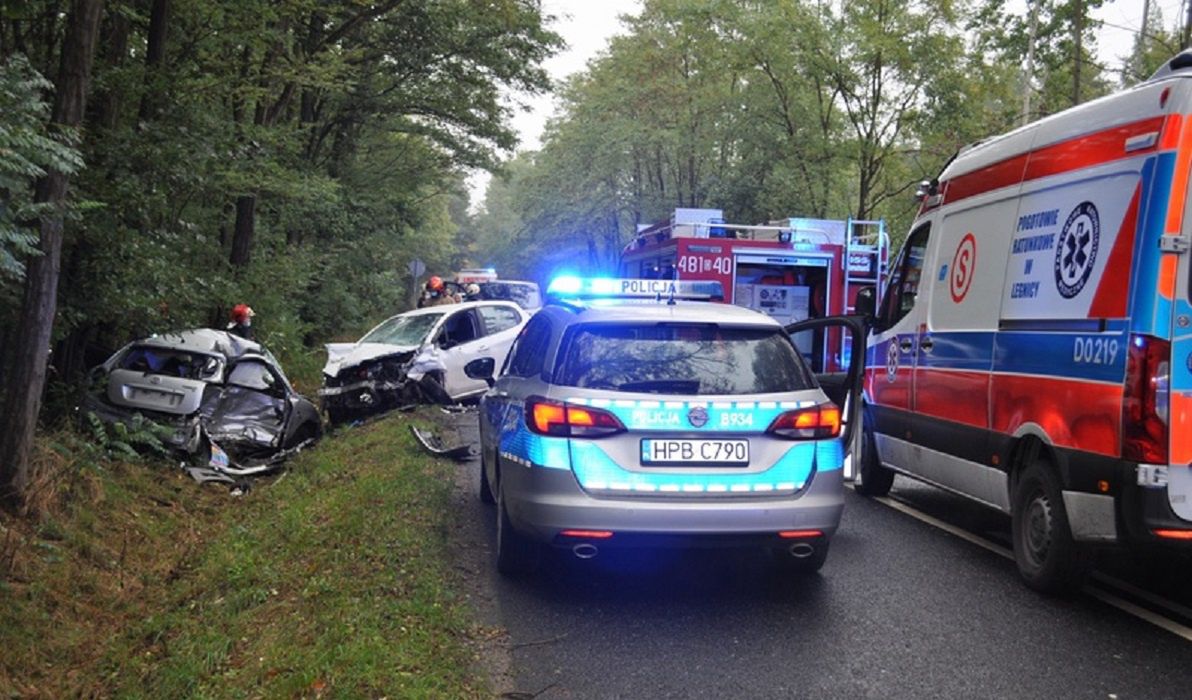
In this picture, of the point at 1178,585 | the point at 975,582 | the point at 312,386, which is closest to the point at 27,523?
the point at 975,582

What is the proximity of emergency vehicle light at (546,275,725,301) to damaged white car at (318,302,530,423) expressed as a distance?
6.08 m

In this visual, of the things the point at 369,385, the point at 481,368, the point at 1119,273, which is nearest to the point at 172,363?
the point at 369,385

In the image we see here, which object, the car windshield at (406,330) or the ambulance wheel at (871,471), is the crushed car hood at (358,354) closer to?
the car windshield at (406,330)

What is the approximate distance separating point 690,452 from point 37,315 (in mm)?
5017

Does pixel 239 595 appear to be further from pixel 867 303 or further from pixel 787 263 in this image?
pixel 787 263

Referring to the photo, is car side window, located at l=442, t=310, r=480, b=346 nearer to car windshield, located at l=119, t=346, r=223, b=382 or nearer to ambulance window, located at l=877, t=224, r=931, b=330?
car windshield, located at l=119, t=346, r=223, b=382

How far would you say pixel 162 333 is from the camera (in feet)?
31.8

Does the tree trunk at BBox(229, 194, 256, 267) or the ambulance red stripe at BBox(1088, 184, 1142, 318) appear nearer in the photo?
the ambulance red stripe at BBox(1088, 184, 1142, 318)

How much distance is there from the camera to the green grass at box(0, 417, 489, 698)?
13.6 feet

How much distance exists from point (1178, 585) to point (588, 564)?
141 inches

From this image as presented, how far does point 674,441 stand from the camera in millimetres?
4926

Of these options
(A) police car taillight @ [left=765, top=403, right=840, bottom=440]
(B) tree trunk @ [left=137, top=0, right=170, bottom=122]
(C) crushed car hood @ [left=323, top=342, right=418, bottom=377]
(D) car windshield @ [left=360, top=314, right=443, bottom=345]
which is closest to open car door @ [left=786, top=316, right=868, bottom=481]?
(A) police car taillight @ [left=765, top=403, right=840, bottom=440]

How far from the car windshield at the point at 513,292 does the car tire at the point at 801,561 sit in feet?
61.3

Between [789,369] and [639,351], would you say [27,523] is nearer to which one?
[639,351]
